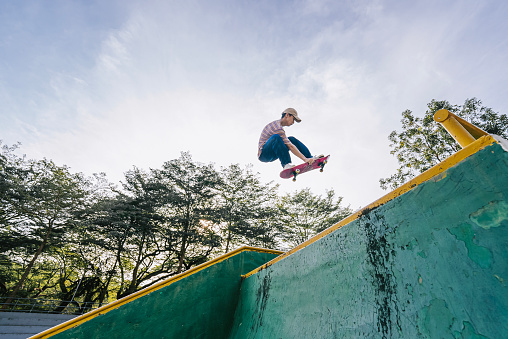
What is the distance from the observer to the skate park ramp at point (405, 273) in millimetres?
925

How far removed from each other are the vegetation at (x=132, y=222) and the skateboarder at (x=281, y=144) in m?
13.7

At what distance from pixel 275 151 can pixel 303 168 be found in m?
0.67

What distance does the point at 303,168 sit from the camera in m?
4.43

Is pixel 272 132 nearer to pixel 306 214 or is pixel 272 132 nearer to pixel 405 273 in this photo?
pixel 405 273

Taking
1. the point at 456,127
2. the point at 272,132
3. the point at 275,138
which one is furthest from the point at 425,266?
the point at 272,132

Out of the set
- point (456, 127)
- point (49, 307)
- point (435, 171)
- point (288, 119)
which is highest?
point (288, 119)

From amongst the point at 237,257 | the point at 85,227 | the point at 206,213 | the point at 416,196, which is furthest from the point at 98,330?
the point at 85,227

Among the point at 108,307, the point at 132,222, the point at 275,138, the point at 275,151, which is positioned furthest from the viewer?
the point at 132,222

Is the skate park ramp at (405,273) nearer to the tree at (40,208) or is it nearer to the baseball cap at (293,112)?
the baseball cap at (293,112)

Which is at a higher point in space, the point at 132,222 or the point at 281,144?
the point at 132,222

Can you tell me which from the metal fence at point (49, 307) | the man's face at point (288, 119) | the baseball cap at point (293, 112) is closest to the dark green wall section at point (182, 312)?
the man's face at point (288, 119)

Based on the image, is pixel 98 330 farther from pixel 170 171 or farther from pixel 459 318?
pixel 170 171

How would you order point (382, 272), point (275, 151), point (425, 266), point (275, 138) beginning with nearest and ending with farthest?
point (425, 266) → point (382, 272) → point (275, 138) → point (275, 151)

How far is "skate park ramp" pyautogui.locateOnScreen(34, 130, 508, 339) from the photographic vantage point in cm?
93
